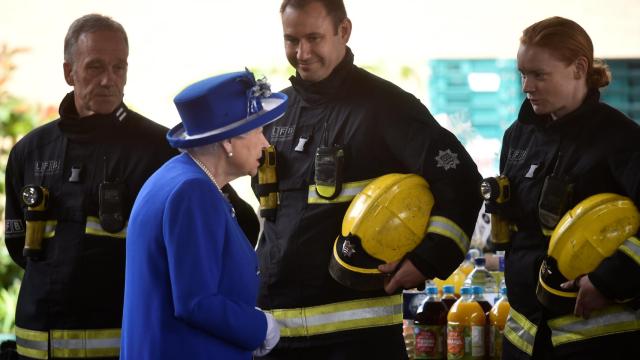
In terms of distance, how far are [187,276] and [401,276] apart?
0.93 m

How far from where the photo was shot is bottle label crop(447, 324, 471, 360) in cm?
383

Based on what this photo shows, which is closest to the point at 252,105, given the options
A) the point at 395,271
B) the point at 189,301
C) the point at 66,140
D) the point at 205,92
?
the point at 205,92

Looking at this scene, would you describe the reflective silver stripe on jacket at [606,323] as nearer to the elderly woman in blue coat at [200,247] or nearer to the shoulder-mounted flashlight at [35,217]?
the elderly woman in blue coat at [200,247]

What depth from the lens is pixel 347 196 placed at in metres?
3.43

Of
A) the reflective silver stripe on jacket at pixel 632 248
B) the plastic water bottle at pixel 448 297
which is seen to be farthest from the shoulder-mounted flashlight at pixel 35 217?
the reflective silver stripe on jacket at pixel 632 248

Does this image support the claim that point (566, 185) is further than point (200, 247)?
Yes

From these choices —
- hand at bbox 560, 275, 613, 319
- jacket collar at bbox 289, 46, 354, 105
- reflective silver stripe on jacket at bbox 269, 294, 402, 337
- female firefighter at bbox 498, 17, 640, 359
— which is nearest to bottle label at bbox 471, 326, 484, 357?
female firefighter at bbox 498, 17, 640, 359

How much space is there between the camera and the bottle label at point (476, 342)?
3826mm

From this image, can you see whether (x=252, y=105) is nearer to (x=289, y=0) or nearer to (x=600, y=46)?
(x=289, y=0)

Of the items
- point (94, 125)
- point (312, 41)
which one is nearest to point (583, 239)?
point (312, 41)

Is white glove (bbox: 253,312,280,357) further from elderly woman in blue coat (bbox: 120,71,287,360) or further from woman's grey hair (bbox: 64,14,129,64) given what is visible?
woman's grey hair (bbox: 64,14,129,64)

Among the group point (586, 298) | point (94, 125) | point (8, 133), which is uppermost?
point (94, 125)

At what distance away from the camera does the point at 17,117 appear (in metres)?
7.38

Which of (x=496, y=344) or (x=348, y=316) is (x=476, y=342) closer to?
(x=496, y=344)
